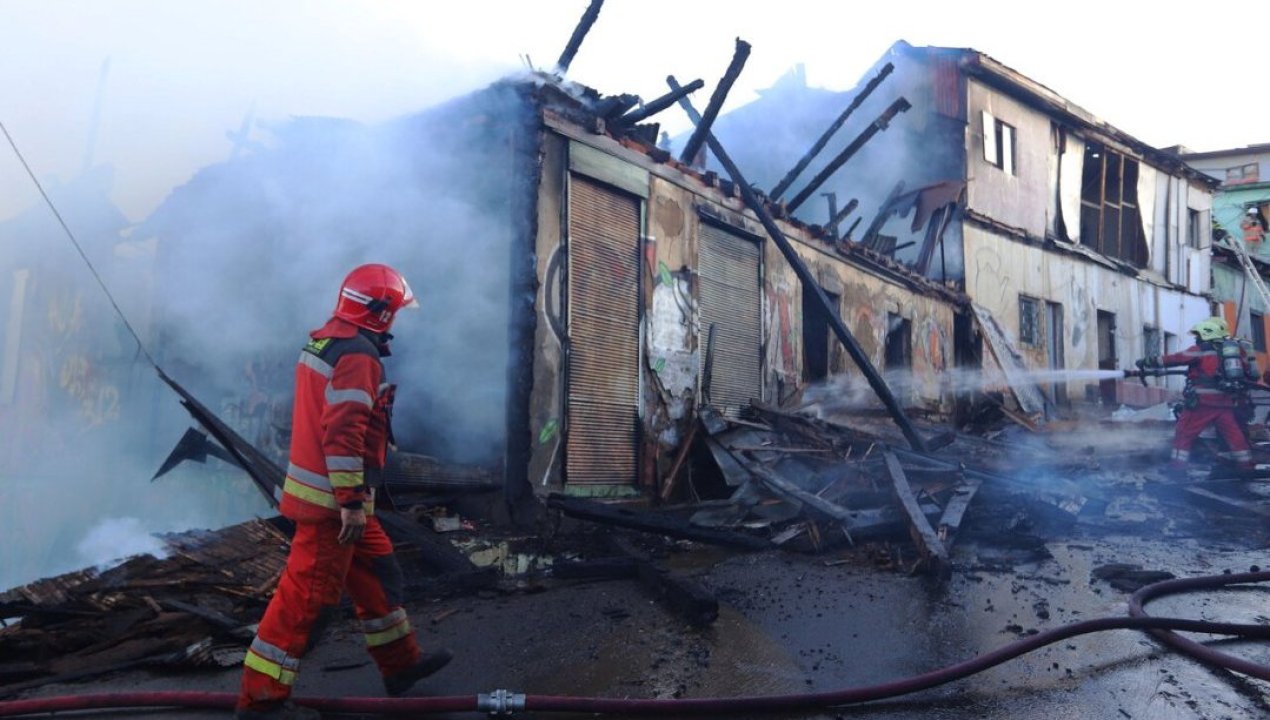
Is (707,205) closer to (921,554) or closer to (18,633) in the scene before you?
(921,554)

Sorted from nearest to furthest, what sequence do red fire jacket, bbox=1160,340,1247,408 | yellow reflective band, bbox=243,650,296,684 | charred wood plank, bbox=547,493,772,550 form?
1. yellow reflective band, bbox=243,650,296,684
2. charred wood plank, bbox=547,493,772,550
3. red fire jacket, bbox=1160,340,1247,408

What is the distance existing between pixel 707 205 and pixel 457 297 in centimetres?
377

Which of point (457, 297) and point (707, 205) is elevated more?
point (707, 205)

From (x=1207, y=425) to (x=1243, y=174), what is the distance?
33679 mm

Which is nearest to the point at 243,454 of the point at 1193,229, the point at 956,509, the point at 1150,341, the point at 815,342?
the point at 956,509

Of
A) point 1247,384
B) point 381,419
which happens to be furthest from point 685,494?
point 1247,384

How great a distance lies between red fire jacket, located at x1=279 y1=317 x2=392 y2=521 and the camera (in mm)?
3092

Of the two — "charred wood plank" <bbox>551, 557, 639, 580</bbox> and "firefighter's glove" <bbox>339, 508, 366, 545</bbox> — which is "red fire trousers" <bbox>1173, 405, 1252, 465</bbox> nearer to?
"charred wood plank" <bbox>551, 557, 639, 580</bbox>

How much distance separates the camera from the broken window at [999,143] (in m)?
17.4

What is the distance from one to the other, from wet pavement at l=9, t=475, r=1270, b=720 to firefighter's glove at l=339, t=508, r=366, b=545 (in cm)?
81

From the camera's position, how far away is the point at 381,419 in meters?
3.39

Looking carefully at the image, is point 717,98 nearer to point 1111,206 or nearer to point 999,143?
point 999,143

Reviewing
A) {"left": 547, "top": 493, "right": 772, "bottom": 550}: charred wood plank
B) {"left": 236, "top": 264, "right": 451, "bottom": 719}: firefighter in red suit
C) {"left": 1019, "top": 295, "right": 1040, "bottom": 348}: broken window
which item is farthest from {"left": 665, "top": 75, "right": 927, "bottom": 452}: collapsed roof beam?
{"left": 1019, "top": 295, "right": 1040, "bottom": 348}: broken window

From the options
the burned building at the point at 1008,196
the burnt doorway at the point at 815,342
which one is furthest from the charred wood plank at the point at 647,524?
the burned building at the point at 1008,196
